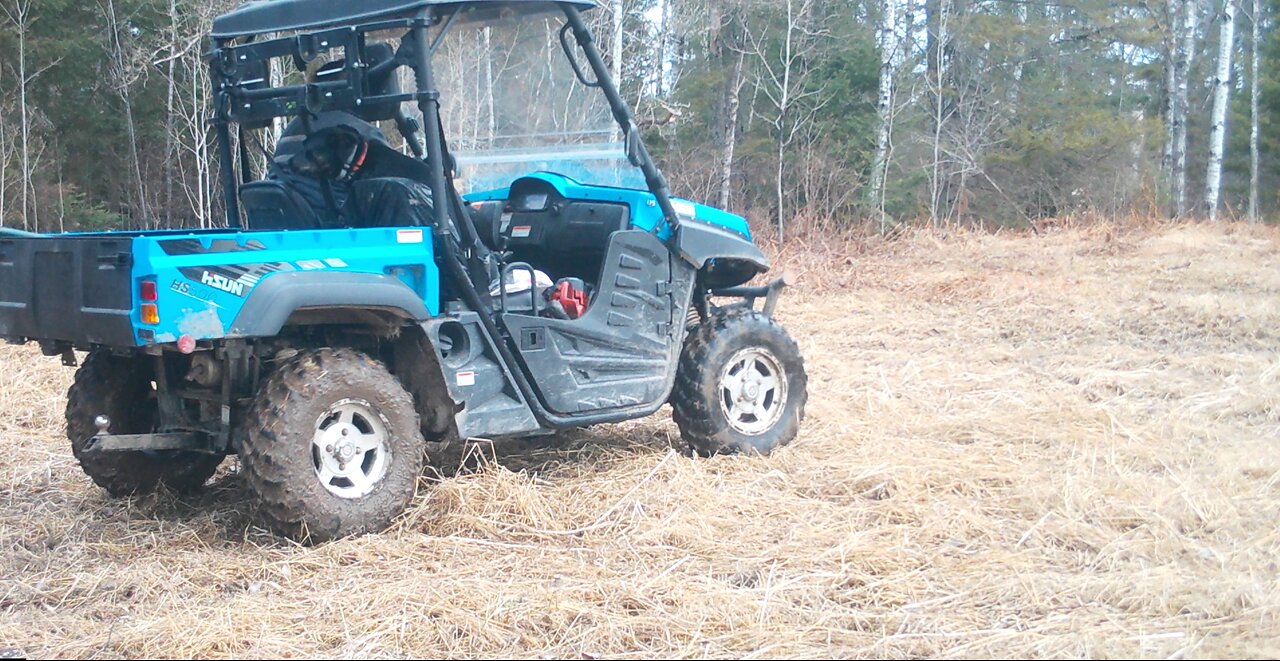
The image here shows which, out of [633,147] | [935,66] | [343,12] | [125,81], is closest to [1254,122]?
[935,66]

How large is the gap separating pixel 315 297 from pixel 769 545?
204 cm

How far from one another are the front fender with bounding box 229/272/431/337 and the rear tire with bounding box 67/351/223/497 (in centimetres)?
118

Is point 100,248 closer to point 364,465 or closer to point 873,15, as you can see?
point 364,465

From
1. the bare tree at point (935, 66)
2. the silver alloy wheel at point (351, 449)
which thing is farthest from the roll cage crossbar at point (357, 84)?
the bare tree at point (935, 66)

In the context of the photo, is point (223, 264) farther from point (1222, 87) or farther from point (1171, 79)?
point (1171, 79)

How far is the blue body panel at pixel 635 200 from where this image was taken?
5.96 metres

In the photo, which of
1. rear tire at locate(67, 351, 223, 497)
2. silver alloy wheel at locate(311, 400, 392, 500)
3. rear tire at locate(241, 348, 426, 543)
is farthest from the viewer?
rear tire at locate(67, 351, 223, 497)

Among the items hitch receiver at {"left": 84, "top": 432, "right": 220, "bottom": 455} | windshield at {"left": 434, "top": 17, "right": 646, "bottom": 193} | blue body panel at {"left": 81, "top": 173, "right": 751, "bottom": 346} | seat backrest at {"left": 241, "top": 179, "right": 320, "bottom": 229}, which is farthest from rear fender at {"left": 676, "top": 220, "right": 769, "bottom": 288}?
hitch receiver at {"left": 84, "top": 432, "right": 220, "bottom": 455}

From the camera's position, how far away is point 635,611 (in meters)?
4.01

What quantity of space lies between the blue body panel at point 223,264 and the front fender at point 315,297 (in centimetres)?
4

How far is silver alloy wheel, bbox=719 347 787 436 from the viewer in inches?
245

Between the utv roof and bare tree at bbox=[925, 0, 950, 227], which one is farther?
bare tree at bbox=[925, 0, 950, 227]

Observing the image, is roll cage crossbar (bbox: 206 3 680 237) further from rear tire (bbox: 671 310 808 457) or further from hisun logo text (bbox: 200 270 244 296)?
hisun logo text (bbox: 200 270 244 296)

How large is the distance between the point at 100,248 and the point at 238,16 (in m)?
1.64
